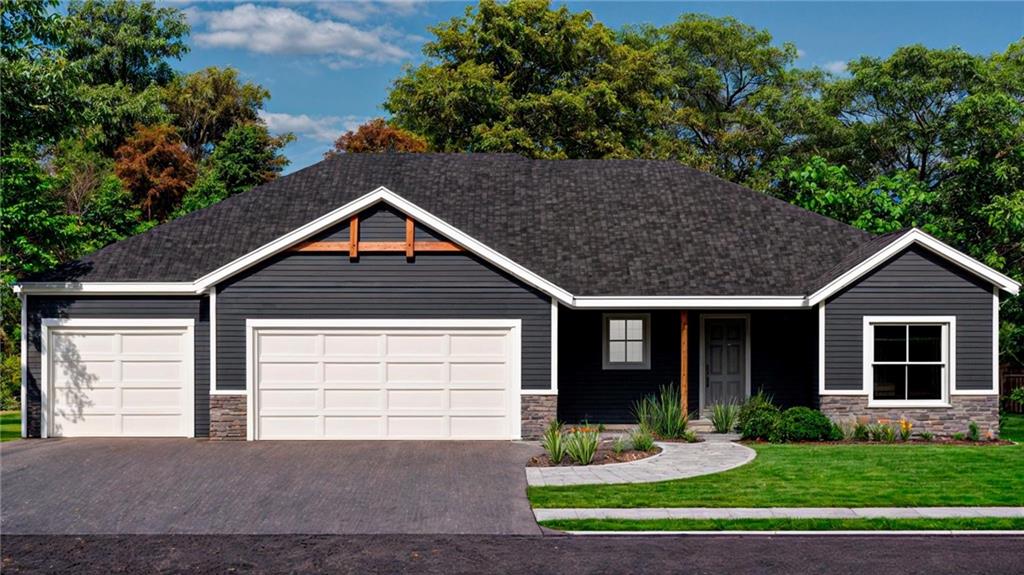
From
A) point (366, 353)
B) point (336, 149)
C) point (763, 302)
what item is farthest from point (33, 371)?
point (336, 149)

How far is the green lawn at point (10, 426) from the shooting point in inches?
787

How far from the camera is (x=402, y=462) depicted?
1574 centimetres

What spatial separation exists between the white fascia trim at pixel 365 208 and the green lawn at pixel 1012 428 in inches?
413

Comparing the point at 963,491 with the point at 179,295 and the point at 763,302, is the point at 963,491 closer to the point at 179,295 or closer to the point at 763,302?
the point at 763,302

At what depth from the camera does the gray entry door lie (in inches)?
834

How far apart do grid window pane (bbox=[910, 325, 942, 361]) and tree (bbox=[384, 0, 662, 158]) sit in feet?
60.7

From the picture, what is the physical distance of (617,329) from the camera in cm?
2105

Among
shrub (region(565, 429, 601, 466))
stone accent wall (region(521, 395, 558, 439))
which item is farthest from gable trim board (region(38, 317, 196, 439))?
shrub (region(565, 429, 601, 466))

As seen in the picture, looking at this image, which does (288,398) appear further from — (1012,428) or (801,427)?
(1012,428)

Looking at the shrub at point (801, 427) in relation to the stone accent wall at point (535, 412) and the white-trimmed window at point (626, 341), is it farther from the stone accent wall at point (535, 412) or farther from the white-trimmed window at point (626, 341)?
the stone accent wall at point (535, 412)

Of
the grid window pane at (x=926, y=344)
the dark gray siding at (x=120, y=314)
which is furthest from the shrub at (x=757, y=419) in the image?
the dark gray siding at (x=120, y=314)

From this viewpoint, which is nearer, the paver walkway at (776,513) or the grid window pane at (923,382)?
the paver walkway at (776,513)

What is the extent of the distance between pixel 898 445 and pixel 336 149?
30.8 meters

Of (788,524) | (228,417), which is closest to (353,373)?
(228,417)
